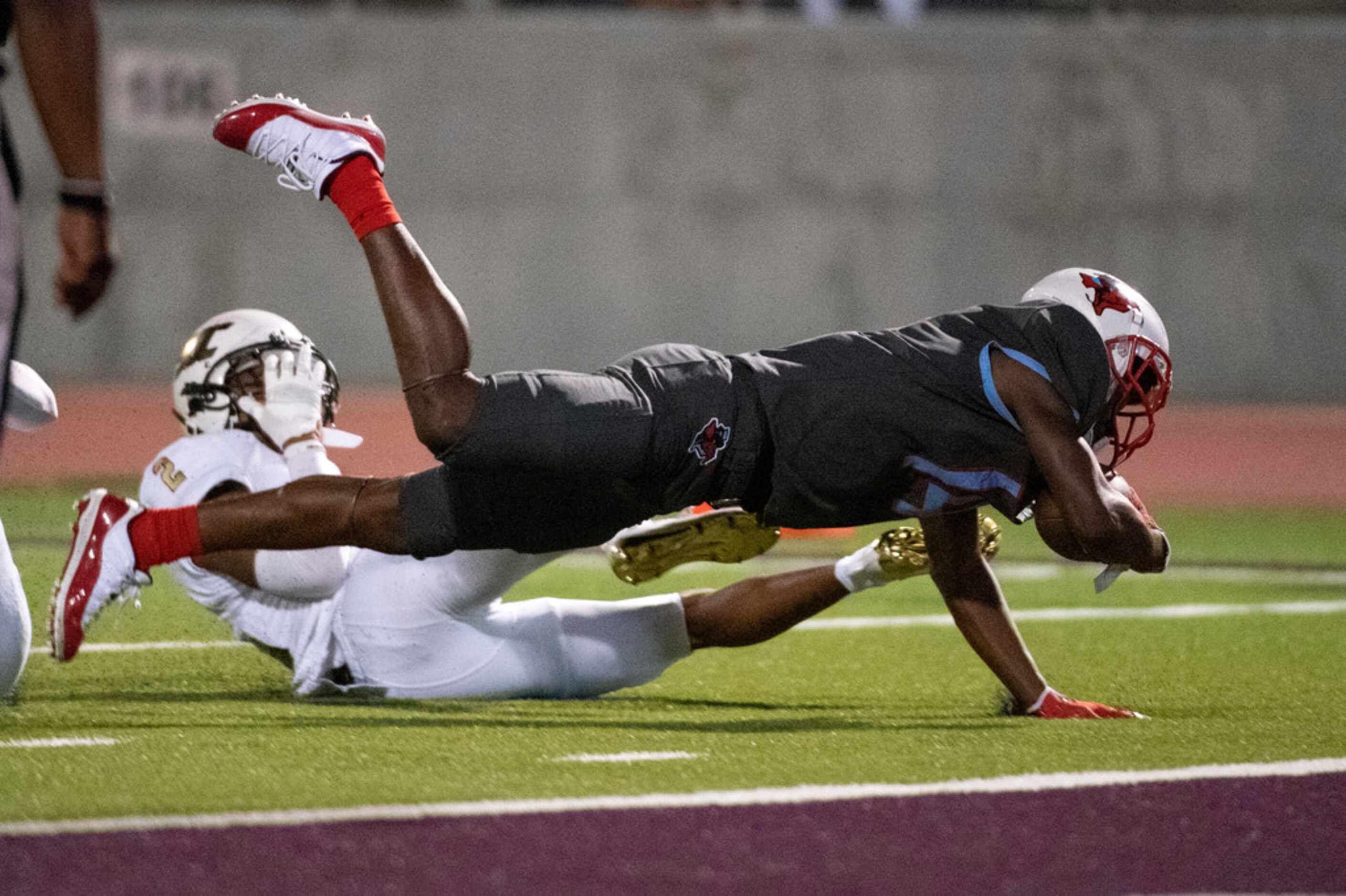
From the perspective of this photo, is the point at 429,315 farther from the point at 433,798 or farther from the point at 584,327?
the point at 584,327

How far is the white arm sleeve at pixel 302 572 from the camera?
4738 millimetres

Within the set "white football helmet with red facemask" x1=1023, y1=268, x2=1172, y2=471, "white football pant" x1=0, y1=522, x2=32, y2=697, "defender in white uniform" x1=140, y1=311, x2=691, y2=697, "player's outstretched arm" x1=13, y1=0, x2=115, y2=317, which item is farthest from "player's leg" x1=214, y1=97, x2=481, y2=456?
"white football helmet with red facemask" x1=1023, y1=268, x2=1172, y2=471

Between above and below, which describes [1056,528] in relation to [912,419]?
below

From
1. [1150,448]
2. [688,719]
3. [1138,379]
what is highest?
[1138,379]

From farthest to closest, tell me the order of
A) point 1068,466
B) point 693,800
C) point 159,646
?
point 159,646
point 1068,466
point 693,800

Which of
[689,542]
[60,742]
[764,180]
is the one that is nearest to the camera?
[60,742]

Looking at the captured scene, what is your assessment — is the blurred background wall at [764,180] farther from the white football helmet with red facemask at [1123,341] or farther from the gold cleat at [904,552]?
the white football helmet with red facemask at [1123,341]

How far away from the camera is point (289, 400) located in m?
5.12

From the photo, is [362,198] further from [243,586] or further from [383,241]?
[243,586]

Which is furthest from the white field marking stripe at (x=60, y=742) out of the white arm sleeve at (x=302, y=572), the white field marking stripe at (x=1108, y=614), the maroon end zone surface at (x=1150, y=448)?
the maroon end zone surface at (x=1150, y=448)

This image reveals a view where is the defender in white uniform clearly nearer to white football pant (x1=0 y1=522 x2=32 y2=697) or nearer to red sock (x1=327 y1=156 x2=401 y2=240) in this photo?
white football pant (x1=0 y1=522 x2=32 y2=697)

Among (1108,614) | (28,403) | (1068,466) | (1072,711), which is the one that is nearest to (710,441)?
(1068,466)

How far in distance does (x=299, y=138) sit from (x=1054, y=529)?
1962 mm

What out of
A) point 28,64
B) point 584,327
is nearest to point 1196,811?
point 28,64
